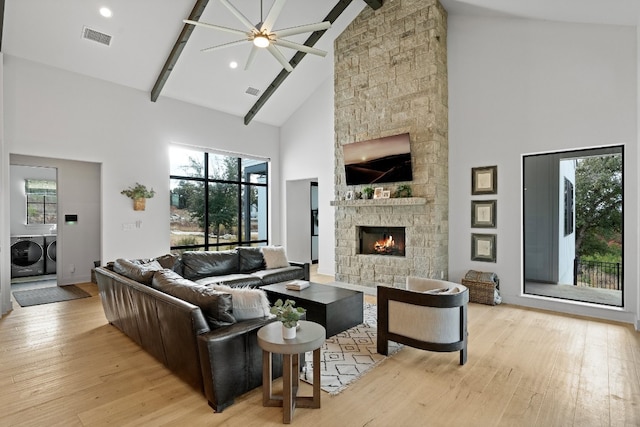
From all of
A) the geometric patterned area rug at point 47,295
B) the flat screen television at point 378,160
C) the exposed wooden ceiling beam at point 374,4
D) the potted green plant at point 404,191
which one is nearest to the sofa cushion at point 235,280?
the geometric patterned area rug at point 47,295

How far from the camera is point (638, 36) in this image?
4.22 meters

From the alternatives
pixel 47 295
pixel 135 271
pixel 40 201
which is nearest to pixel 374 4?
pixel 135 271

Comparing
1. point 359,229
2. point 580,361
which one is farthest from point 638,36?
point 359,229

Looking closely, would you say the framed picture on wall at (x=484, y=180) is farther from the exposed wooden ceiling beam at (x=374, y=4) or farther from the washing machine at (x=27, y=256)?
the washing machine at (x=27, y=256)

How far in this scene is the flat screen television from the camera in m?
5.93

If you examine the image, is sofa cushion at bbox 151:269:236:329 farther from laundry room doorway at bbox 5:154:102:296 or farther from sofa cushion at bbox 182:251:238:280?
Result: laundry room doorway at bbox 5:154:102:296

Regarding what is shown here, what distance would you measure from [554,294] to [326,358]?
3994 mm

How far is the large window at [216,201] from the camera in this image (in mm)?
7570

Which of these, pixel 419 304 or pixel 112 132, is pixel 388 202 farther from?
pixel 112 132

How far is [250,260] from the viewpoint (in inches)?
234

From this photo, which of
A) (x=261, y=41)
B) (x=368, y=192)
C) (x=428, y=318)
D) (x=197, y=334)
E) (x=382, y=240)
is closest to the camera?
(x=197, y=334)

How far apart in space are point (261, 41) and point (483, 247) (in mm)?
4535

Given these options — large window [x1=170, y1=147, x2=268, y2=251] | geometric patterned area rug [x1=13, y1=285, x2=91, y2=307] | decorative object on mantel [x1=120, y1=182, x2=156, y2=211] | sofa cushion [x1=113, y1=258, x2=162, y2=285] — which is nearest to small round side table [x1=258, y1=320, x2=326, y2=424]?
sofa cushion [x1=113, y1=258, x2=162, y2=285]

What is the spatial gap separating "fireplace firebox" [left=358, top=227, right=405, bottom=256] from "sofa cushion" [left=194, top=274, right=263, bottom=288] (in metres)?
2.36
